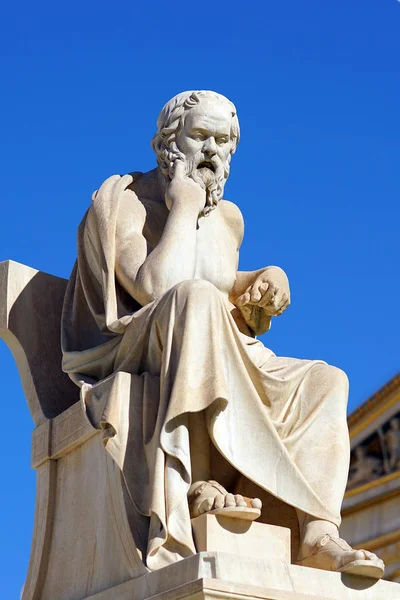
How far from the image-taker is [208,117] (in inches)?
318

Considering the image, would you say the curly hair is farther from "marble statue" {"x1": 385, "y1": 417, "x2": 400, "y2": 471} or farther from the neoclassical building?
"marble statue" {"x1": 385, "y1": 417, "x2": 400, "y2": 471}

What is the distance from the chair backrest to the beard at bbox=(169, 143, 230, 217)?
991 mm

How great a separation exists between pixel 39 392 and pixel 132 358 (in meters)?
0.98

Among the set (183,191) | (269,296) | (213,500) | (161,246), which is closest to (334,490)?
(213,500)

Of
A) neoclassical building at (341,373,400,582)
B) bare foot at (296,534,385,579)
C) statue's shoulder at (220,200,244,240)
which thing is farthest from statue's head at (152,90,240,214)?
neoclassical building at (341,373,400,582)

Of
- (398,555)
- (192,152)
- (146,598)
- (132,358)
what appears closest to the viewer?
(146,598)

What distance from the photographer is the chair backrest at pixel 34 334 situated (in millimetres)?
8422

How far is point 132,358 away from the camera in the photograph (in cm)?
755

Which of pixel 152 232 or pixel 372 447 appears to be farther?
pixel 372 447

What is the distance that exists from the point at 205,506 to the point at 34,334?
1.76m

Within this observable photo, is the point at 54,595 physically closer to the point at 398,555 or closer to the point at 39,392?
the point at 39,392

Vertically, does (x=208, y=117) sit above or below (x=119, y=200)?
above

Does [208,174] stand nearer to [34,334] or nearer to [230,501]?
[34,334]

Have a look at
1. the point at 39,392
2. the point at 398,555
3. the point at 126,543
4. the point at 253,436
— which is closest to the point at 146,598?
the point at 126,543
